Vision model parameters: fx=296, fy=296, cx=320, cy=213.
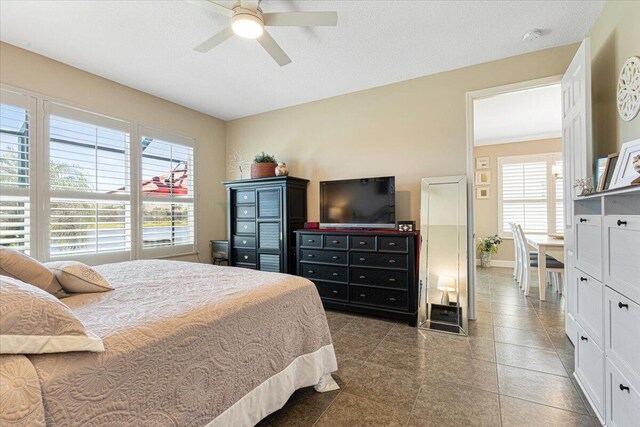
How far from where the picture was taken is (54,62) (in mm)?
3135

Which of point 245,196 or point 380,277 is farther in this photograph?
point 245,196

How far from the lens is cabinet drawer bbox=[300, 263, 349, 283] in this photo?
350 centimetres

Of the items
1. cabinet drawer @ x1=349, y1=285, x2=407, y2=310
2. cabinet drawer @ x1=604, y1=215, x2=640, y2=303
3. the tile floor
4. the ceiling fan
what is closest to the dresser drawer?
cabinet drawer @ x1=349, y1=285, x2=407, y2=310

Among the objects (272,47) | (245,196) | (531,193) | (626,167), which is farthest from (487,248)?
(272,47)

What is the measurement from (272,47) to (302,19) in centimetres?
43

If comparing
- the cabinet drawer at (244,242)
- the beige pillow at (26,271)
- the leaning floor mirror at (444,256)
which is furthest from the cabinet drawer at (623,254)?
the cabinet drawer at (244,242)

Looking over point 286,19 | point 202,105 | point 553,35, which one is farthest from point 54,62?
point 553,35

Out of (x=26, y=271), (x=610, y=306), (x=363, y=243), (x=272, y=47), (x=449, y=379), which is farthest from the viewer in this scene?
(x=363, y=243)

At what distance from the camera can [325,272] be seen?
11.9 feet

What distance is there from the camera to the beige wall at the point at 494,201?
6.12 m

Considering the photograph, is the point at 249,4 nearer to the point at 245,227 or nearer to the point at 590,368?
the point at 245,227

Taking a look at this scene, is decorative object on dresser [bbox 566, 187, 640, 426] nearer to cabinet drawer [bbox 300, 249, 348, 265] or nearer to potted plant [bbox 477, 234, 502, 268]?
cabinet drawer [bbox 300, 249, 348, 265]

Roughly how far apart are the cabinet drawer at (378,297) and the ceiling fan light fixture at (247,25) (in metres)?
2.67

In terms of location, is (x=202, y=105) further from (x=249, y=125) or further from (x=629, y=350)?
(x=629, y=350)
